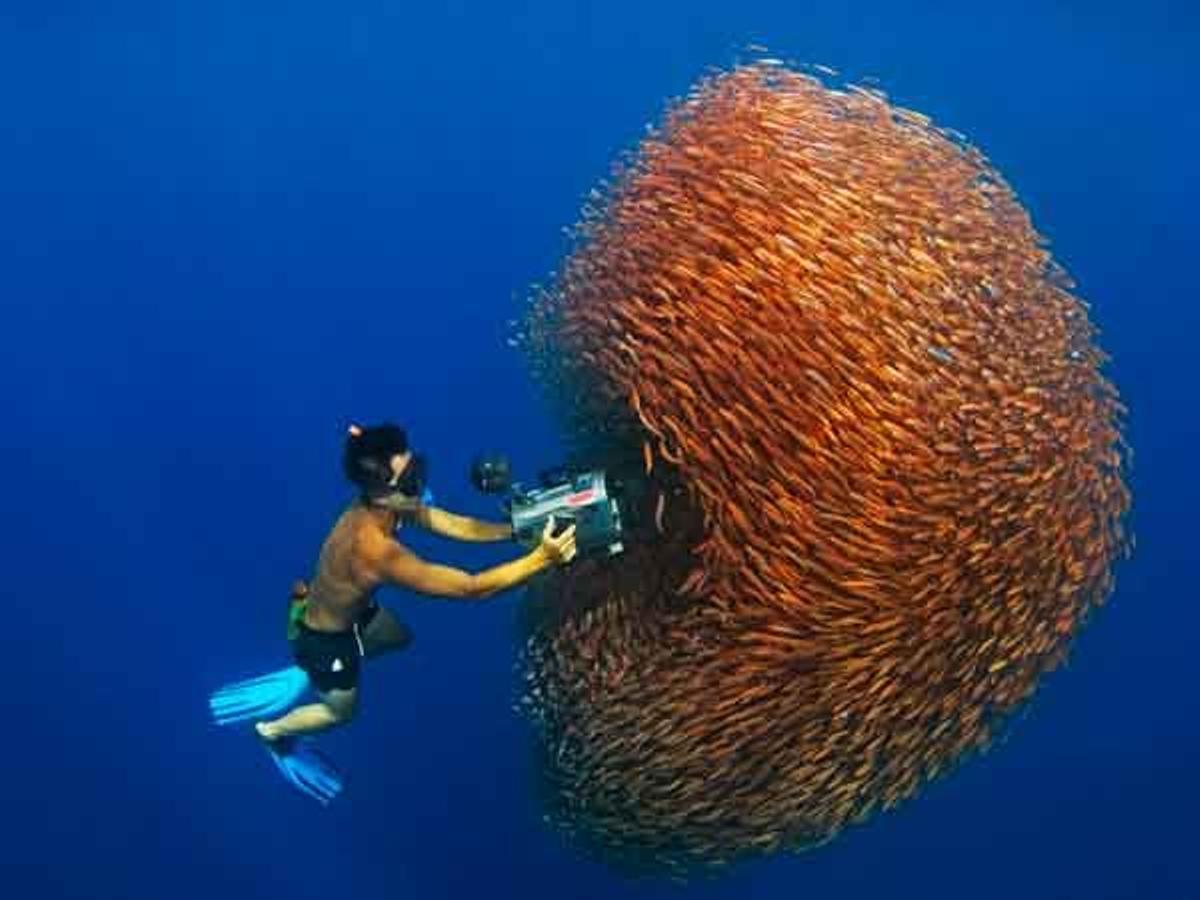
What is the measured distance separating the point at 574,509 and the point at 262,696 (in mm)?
2580

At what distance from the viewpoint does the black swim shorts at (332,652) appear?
19.2 feet

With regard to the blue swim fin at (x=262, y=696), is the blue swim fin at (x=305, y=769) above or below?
below

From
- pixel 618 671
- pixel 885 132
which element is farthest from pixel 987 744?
pixel 885 132

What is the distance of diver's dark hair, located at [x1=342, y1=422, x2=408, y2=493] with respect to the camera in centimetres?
505

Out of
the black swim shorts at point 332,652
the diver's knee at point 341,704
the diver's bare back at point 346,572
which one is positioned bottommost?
the diver's knee at point 341,704

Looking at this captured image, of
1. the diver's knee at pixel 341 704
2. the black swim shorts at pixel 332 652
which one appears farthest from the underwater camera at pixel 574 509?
the diver's knee at pixel 341 704

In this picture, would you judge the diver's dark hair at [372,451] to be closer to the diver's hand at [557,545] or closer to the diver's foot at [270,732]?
the diver's hand at [557,545]

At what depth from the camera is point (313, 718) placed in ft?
20.3

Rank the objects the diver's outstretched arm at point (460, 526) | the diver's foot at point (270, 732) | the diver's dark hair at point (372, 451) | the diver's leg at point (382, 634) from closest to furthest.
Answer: the diver's dark hair at point (372, 451) < the diver's outstretched arm at point (460, 526) < the diver's leg at point (382, 634) < the diver's foot at point (270, 732)

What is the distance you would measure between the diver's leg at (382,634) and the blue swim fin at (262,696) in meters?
0.52

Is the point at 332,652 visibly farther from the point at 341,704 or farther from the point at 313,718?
the point at 313,718

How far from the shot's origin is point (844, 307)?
4.27m

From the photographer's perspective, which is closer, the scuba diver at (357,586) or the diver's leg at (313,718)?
the scuba diver at (357,586)

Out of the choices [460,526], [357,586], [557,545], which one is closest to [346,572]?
[357,586]
